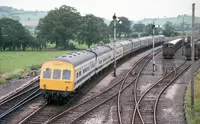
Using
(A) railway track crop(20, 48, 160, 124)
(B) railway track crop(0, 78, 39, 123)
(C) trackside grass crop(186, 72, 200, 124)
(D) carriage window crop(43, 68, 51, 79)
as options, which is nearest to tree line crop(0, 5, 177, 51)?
(B) railway track crop(0, 78, 39, 123)

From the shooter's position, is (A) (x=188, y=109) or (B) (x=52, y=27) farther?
(B) (x=52, y=27)

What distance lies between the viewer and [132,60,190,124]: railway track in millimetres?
20391

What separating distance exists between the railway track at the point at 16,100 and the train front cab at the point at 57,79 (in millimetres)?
2365

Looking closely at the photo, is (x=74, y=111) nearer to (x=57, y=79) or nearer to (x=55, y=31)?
(x=57, y=79)

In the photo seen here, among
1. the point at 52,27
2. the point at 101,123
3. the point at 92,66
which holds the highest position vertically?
the point at 52,27

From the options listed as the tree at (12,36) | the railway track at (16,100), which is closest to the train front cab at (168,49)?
the railway track at (16,100)

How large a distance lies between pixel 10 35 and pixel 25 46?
204 inches

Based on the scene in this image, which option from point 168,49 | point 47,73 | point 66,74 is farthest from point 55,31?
point 66,74

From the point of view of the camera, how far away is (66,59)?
23.6m

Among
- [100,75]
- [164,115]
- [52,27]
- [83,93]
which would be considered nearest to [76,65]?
[83,93]

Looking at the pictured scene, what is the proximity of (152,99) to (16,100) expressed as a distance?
10.5 m

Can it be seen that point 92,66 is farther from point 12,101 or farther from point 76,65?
point 12,101

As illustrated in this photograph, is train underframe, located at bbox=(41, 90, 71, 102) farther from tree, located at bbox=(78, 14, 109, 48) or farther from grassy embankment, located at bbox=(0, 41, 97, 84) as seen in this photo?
tree, located at bbox=(78, 14, 109, 48)

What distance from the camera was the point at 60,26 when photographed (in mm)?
81000
